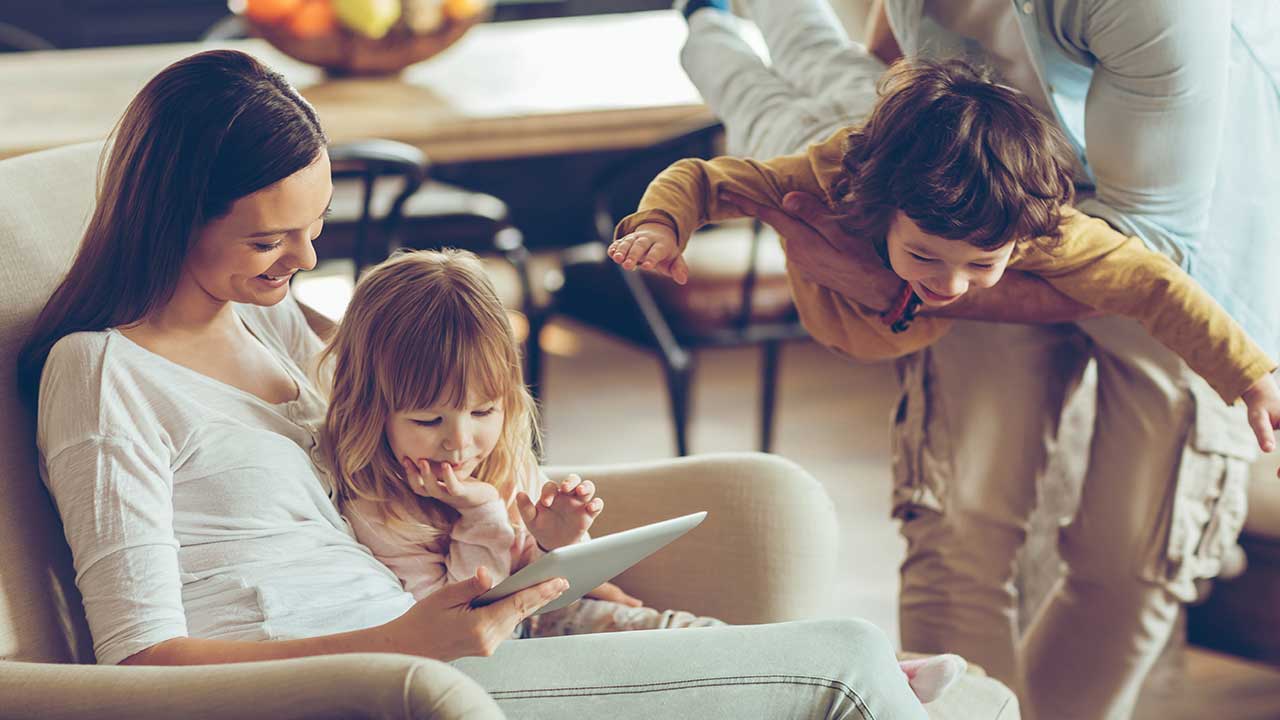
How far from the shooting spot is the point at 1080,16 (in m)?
1.29

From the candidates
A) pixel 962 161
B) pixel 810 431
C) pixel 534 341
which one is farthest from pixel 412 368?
pixel 810 431

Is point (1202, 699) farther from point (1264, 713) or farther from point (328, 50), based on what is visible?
point (328, 50)

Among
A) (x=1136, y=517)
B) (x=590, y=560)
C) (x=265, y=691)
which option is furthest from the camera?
(x=1136, y=517)

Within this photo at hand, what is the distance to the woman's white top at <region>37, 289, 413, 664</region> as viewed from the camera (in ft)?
→ 3.27

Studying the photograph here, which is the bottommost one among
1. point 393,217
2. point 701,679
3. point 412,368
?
point 393,217

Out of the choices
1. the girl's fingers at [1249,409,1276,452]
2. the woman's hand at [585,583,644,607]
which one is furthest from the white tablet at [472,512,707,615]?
the girl's fingers at [1249,409,1276,452]

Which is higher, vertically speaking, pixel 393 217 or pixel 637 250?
pixel 637 250

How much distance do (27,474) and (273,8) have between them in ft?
A: 5.17

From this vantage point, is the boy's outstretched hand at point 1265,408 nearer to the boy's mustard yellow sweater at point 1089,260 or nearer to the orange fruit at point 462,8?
the boy's mustard yellow sweater at point 1089,260

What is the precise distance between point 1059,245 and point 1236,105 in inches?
11.5

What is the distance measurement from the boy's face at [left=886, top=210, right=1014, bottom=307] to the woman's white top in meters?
0.56

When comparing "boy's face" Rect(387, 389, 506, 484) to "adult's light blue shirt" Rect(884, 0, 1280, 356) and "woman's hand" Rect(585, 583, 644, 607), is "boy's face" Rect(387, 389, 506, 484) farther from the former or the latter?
"adult's light blue shirt" Rect(884, 0, 1280, 356)

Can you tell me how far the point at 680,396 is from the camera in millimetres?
2357

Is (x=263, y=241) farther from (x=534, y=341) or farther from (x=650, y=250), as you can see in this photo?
(x=534, y=341)
